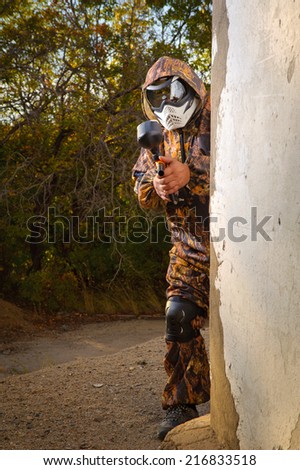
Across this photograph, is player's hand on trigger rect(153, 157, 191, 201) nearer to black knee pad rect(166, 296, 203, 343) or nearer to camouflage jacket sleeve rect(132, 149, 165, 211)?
camouflage jacket sleeve rect(132, 149, 165, 211)

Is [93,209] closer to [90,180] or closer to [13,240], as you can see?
[90,180]

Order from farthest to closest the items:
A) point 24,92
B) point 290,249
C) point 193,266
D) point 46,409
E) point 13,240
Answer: point 13,240 → point 24,92 → point 46,409 → point 193,266 → point 290,249

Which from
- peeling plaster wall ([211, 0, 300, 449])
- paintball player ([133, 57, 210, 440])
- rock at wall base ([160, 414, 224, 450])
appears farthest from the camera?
paintball player ([133, 57, 210, 440])

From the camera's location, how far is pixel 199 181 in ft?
12.5

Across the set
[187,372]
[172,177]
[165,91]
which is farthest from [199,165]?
[187,372]

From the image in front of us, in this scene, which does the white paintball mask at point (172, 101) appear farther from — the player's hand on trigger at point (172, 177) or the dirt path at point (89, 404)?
the dirt path at point (89, 404)

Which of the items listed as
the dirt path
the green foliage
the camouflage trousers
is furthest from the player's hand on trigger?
the green foliage

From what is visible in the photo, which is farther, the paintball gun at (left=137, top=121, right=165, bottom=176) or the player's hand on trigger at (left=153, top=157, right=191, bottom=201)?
the player's hand on trigger at (left=153, top=157, right=191, bottom=201)

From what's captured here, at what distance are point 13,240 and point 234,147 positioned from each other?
7.85 meters

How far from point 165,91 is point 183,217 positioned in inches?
30.0

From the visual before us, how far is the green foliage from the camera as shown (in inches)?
370

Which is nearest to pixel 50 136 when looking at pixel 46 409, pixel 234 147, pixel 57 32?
pixel 57 32

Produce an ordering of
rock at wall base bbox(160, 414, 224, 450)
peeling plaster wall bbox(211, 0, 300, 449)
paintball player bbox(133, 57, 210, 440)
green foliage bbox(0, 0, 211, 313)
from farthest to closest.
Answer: green foliage bbox(0, 0, 211, 313) < paintball player bbox(133, 57, 210, 440) < rock at wall base bbox(160, 414, 224, 450) < peeling plaster wall bbox(211, 0, 300, 449)

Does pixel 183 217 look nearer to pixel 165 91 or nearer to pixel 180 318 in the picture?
pixel 180 318
